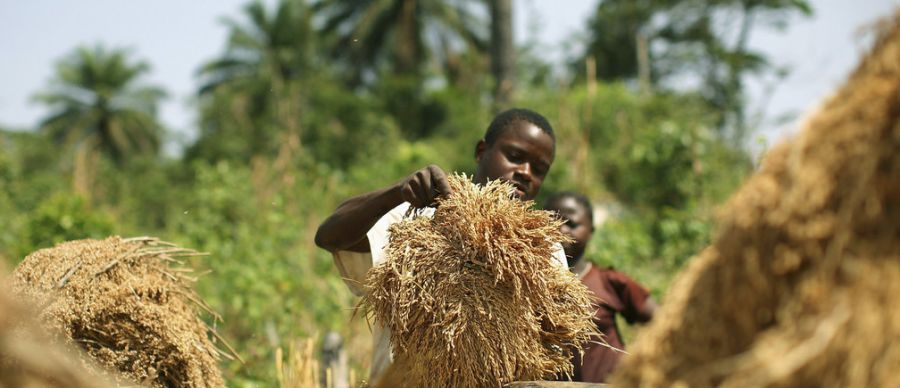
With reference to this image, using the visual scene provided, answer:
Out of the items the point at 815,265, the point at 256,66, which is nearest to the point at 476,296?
the point at 815,265

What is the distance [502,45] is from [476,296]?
11974 millimetres

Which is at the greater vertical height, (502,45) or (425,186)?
(502,45)

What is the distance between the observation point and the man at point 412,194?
251 centimetres

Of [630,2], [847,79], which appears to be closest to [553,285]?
[847,79]

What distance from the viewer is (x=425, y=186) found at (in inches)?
97.6

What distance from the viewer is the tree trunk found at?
1357cm

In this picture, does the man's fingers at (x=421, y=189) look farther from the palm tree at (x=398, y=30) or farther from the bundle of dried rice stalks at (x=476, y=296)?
the palm tree at (x=398, y=30)

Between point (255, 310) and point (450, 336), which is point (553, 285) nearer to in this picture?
point (450, 336)

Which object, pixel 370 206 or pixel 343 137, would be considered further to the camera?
pixel 343 137

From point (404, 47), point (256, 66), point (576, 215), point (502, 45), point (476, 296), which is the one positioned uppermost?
point (256, 66)

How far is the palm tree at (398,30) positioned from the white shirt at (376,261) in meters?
24.8

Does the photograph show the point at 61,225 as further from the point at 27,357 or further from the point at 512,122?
the point at 27,357

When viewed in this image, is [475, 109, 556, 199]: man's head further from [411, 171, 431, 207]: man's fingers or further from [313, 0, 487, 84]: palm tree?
[313, 0, 487, 84]: palm tree

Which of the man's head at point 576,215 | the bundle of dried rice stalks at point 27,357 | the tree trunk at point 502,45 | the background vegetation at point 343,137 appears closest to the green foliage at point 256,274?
the background vegetation at point 343,137
